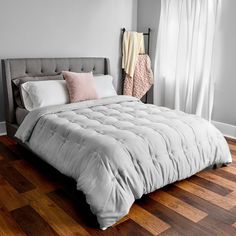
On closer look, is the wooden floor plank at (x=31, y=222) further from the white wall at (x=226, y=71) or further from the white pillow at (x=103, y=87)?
the white wall at (x=226, y=71)

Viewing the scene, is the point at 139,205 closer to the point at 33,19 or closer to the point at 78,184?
the point at 78,184

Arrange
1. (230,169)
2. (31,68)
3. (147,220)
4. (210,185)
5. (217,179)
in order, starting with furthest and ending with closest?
(31,68) → (230,169) → (217,179) → (210,185) → (147,220)

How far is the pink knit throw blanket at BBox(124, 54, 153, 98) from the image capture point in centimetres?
464

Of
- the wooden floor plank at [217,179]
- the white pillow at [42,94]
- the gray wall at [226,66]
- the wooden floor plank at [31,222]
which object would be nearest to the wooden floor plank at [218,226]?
the wooden floor plank at [217,179]

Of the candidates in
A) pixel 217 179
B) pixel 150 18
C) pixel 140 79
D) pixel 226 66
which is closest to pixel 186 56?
pixel 226 66

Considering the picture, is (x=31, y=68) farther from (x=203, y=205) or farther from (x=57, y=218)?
(x=203, y=205)

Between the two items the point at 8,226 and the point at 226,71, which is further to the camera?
the point at 226,71

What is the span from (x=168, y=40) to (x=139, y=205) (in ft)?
9.81

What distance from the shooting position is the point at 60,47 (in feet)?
13.3

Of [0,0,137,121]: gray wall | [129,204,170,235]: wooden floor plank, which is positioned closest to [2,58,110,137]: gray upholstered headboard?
[0,0,137,121]: gray wall

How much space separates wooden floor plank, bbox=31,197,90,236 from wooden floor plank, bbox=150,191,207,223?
0.72 meters

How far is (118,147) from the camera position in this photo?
204 cm

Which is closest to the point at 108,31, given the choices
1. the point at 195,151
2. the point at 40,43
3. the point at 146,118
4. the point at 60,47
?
the point at 60,47

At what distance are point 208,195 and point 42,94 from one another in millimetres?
2111
